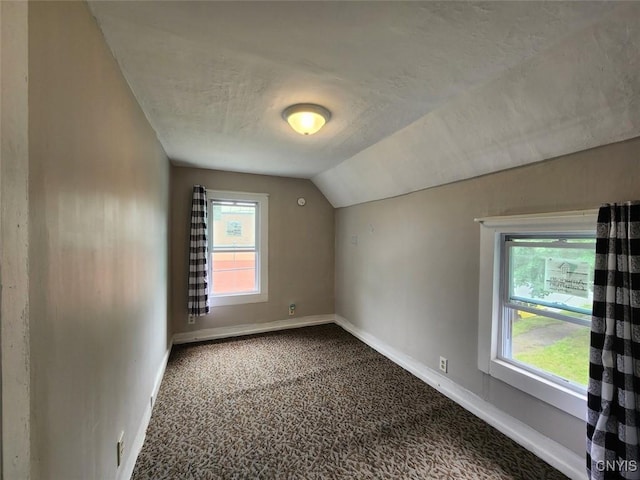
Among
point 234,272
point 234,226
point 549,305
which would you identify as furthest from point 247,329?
point 549,305

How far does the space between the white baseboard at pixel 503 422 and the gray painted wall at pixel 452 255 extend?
0.16 feet

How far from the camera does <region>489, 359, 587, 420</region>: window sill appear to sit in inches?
63.6

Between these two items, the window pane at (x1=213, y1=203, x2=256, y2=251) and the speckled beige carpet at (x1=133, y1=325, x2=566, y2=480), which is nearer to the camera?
the speckled beige carpet at (x1=133, y1=325, x2=566, y2=480)

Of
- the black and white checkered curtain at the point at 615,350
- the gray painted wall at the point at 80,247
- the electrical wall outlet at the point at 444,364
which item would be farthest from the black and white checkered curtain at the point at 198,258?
the black and white checkered curtain at the point at 615,350

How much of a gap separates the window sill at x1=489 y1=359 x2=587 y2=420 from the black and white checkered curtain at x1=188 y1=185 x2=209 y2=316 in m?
3.15

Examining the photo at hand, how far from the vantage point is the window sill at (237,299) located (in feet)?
12.3

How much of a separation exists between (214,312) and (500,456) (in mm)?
3303

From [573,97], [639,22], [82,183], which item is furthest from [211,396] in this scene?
[639,22]

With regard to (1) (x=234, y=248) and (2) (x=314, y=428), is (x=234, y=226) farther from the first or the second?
(2) (x=314, y=428)

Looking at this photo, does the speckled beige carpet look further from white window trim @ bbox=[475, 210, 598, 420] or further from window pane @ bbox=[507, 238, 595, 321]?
window pane @ bbox=[507, 238, 595, 321]

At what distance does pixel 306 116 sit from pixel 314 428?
7.46ft

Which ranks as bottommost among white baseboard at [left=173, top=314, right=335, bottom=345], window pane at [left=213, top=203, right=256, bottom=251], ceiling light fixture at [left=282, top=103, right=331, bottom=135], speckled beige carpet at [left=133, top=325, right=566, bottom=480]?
speckled beige carpet at [left=133, top=325, right=566, bottom=480]

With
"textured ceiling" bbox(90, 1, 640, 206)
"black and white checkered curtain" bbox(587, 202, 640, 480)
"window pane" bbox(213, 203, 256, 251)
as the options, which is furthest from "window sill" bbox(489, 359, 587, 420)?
"window pane" bbox(213, 203, 256, 251)

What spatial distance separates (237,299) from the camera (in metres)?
3.87
